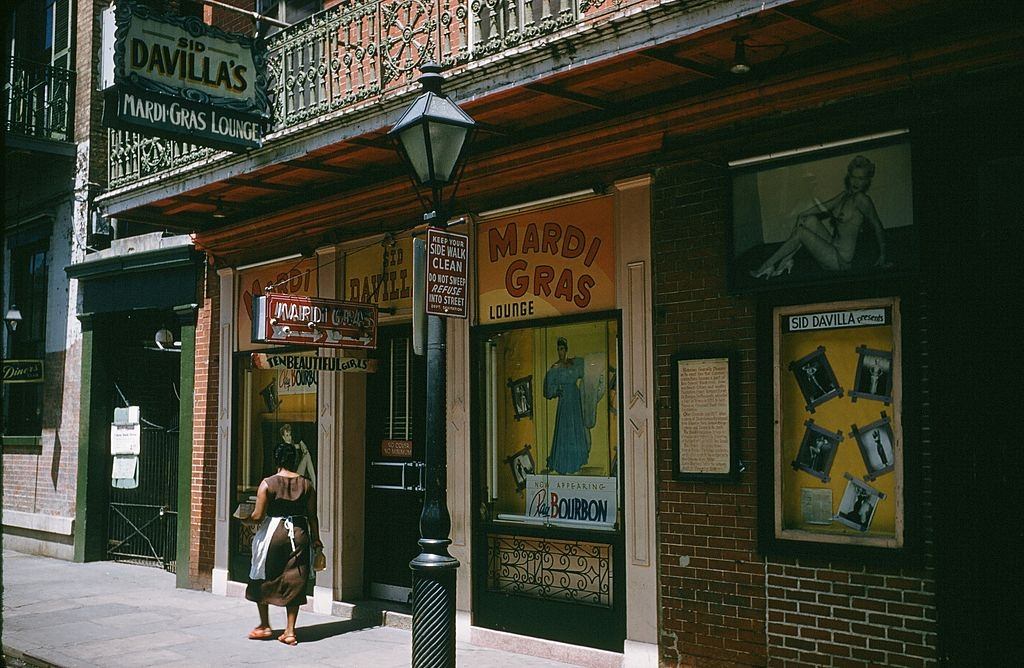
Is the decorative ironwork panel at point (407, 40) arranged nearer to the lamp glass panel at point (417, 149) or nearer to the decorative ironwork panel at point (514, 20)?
the decorative ironwork panel at point (514, 20)

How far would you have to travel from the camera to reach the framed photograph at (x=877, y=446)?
6578 millimetres

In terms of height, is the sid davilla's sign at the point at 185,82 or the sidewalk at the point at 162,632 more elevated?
the sid davilla's sign at the point at 185,82

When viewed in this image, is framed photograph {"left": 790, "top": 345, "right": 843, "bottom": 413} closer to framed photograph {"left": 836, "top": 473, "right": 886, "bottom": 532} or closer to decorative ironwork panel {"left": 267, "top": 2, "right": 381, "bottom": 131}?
framed photograph {"left": 836, "top": 473, "right": 886, "bottom": 532}

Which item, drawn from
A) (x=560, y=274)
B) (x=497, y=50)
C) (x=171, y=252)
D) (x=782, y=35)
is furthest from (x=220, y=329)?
(x=782, y=35)

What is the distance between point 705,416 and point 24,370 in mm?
12250

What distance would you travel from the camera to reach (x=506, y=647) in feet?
28.7

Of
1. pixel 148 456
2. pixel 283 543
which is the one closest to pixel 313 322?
pixel 283 543

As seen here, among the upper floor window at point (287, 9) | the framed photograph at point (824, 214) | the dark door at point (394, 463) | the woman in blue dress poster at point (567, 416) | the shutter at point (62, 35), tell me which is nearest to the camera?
the framed photograph at point (824, 214)

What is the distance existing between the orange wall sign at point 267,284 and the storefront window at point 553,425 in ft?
9.69

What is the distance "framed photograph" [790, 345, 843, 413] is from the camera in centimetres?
692

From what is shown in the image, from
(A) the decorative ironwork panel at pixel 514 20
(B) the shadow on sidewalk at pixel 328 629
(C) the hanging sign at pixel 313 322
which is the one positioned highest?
(A) the decorative ironwork panel at pixel 514 20

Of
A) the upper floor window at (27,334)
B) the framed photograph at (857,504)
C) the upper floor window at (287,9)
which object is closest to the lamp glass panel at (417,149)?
the framed photograph at (857,504)

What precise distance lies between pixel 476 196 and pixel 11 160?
33.6 ft

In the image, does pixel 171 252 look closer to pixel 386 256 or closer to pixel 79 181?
pixel 79 181
